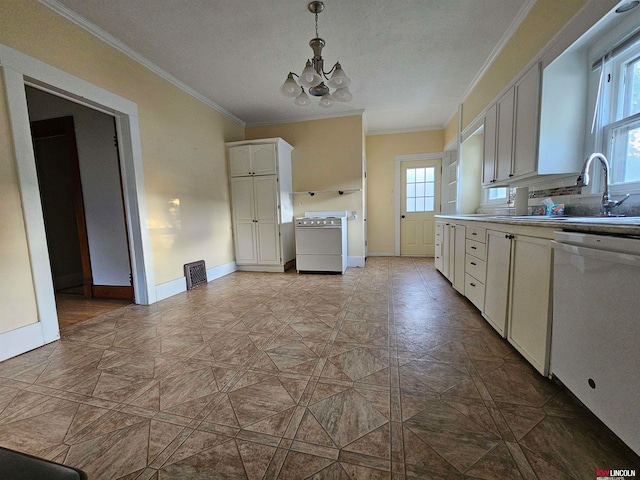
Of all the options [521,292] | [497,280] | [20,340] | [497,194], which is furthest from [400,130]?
[20,340]

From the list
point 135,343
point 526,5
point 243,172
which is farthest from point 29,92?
point 526,5

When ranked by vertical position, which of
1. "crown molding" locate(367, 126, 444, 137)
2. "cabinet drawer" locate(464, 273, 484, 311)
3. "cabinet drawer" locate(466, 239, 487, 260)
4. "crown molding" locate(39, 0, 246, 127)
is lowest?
"cabinet drawer" locate(464, 273, 484, 311)

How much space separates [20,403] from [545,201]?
149 inches

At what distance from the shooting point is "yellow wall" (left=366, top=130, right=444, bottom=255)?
5457 millimetres

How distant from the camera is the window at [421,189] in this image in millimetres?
5465

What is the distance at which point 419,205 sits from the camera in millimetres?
5570

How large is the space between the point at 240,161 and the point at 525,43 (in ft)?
12.4

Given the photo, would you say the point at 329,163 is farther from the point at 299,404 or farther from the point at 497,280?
the point at 299,404

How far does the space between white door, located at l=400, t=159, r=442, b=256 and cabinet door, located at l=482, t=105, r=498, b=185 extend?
2.26 m

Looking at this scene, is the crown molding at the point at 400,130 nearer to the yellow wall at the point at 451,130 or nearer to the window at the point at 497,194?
the yellow wall at the point at 451,130

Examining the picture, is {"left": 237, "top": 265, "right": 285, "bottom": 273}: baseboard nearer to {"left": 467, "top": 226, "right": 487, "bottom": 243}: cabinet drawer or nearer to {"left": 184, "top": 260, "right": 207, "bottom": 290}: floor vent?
{"left": 184, "top": 260, "right": 207, "bottom": 290}: floor vent

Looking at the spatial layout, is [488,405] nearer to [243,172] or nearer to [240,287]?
[240,287]

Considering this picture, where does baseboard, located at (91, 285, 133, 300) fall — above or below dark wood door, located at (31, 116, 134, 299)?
below

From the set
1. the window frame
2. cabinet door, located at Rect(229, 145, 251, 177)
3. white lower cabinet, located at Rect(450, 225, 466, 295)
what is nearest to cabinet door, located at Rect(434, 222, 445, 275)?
white lower cabinet, located at Rect(450, 225, 466, 295)
